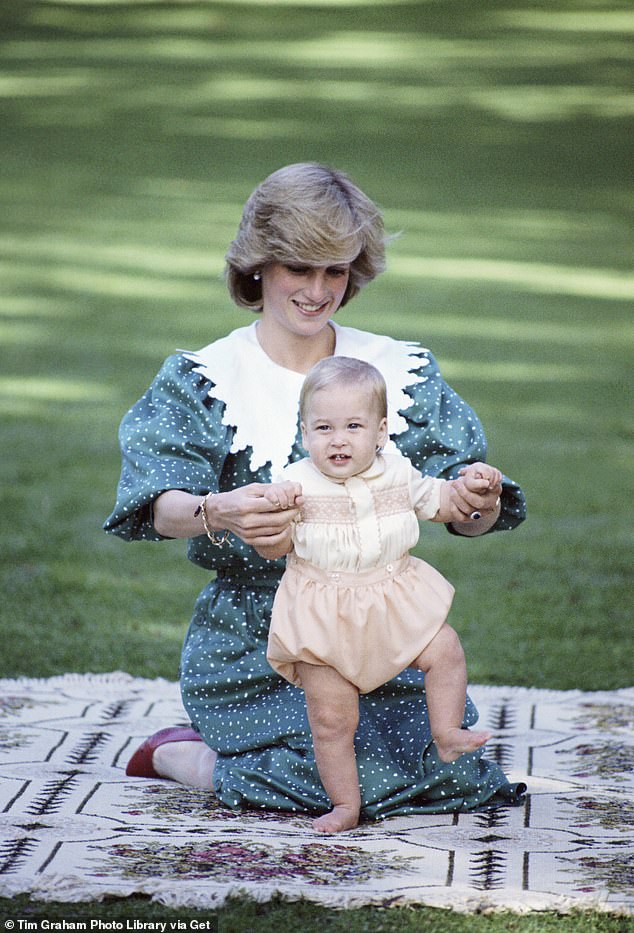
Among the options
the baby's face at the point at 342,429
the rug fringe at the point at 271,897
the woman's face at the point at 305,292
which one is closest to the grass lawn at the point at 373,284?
the woman's face at the point at 305,292

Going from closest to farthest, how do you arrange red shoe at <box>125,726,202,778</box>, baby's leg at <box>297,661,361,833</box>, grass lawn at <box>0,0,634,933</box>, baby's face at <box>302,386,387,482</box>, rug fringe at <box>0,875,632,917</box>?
1. rug fringe at <box>0,875,632,917</box>
2. baby's face at <box>302,386,387,482</box>
3. baby's leg at <box>297,661,361,833</box>
4. red shoe at <box>125,726,202,778</box>
5. grass lawn at <box>0,0,634,933</box>

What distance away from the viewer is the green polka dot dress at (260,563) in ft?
9.82

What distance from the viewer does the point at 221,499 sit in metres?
2.76

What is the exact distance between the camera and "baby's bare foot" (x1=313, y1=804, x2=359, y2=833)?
280cm

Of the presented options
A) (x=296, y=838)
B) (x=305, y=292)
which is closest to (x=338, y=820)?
(x=296, y=838)

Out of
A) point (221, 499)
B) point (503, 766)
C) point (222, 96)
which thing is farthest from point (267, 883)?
point (222, 96)

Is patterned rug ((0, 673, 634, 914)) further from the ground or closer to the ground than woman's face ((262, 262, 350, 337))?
closer to the ground

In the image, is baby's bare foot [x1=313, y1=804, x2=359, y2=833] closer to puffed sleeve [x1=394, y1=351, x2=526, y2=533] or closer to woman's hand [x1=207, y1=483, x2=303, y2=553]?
woman's hand [x1=207, y1=483, x2=303, y2=553]

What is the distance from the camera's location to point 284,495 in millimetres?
2719

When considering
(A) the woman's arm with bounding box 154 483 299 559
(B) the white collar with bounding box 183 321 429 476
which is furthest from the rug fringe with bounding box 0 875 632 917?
(B) the white collar with bounding box 183 321 429 476

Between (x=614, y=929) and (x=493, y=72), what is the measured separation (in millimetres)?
11868

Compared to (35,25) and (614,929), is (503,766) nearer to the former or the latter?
(614,929)

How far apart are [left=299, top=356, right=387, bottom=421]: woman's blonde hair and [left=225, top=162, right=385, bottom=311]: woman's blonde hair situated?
398 millimetres

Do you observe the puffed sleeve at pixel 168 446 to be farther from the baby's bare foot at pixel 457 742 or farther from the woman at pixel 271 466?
the baby's bare foot at pixel 457 742
